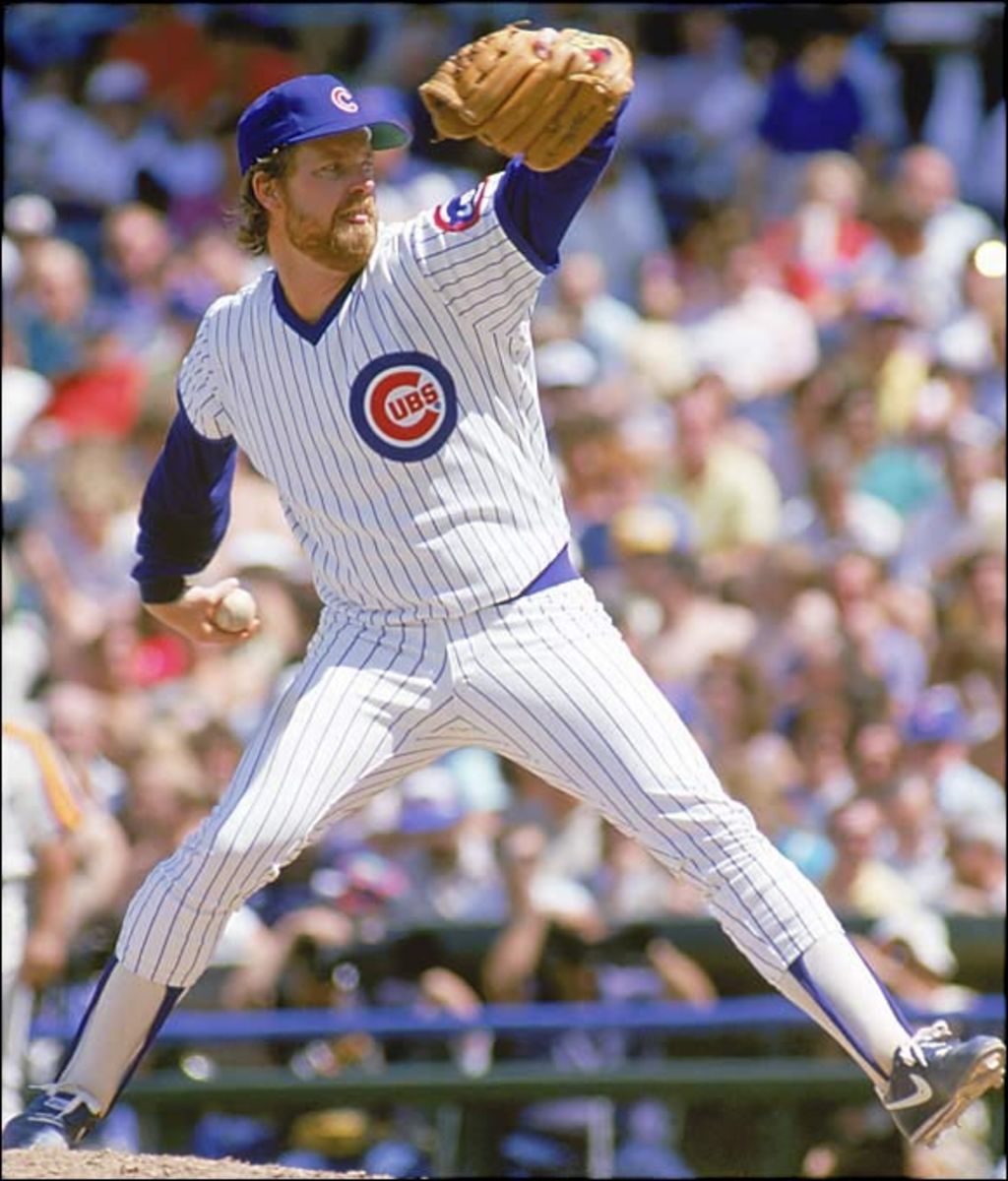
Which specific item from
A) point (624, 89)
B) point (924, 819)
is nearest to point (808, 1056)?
point (924, 819)

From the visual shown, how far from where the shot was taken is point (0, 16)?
11336mm

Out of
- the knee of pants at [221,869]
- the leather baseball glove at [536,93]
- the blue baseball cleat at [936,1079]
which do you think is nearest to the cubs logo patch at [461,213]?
the leather baseball glove at [536,93]

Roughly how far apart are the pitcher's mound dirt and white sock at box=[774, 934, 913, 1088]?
86 cm

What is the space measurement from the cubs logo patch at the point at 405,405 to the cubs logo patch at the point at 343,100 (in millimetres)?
443

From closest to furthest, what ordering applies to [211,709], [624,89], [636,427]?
1. [624,89]
2. [211,709]
3. [636,427]

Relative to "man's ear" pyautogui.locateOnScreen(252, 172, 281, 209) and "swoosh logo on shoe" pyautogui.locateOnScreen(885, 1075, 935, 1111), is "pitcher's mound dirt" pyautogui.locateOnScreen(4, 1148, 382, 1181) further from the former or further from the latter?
"man's ear" pyautogui.locateOnScreen(252, 172, 281, 209)

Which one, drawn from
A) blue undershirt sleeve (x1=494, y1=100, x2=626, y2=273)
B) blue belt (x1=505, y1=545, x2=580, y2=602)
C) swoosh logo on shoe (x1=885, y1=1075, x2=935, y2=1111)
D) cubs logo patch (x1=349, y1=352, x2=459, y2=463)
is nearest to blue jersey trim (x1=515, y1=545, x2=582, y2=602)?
blue belt (x1=505, y1=545, x2=580, y2=602)

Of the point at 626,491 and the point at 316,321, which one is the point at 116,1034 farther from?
the point at 626,491

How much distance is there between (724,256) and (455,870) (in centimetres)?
390

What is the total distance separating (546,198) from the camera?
13.9ft

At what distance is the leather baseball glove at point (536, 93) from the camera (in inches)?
163

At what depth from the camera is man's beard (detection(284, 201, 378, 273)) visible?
4375 mm

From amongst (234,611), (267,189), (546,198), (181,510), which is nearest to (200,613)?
(234,611)

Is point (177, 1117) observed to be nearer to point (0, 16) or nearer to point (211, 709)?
point (211, 709)
